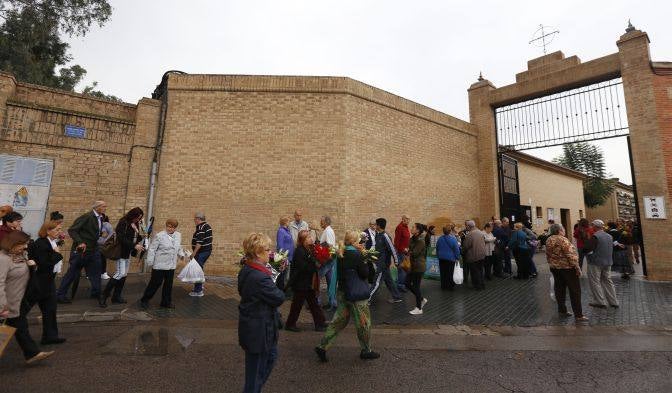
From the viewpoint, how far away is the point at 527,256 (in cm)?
959

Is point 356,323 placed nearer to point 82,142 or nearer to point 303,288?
point 303,288

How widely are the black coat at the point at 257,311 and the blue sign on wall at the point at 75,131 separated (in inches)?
352

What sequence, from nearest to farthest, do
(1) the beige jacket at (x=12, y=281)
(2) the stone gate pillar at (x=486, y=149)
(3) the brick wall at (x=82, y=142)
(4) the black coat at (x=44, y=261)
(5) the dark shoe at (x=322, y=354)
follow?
(1) the beige jacket at (x=12, y=281) < (5) the dark shoe at (x=322, y=354) < (4) the black coat at (x=44, y=261) < (3) the brick wall at (x=82, y=142) < (2) the stone gate pillar at (x=486, y=149)

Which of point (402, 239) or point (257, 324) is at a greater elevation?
point (402, 239)

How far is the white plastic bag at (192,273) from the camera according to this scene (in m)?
6.39

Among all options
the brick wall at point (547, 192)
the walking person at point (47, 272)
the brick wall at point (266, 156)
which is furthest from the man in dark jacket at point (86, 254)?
the brick wall at point (547, 192)

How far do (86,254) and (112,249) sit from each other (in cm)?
40

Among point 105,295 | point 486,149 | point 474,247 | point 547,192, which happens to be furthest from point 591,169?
point 105,295

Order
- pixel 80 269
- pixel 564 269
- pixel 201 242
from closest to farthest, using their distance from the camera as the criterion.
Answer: pixel 564 269 < pixel 80 269 < pixel 201 242

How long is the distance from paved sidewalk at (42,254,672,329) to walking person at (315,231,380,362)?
4.87ft

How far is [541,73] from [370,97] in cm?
753

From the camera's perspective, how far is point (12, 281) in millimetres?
3469

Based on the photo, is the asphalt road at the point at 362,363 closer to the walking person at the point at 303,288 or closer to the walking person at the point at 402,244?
the walking person at the point at 303,288

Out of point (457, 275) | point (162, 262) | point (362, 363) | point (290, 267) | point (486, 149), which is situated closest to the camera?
point (362, 363)
